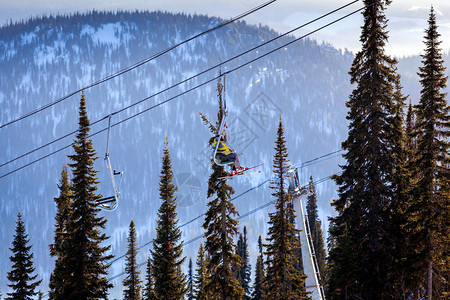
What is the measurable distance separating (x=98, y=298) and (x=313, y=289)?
53.5 feet

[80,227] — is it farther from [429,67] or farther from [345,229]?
[429,67]

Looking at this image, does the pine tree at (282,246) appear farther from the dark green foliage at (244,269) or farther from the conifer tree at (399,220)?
the dark green foliage at (244,269)

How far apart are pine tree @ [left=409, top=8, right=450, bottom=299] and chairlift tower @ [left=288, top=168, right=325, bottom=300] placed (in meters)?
13.9

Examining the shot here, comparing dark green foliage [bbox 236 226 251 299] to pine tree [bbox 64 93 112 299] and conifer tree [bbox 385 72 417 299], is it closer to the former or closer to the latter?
pine tree [bbox 64 93 112 299]

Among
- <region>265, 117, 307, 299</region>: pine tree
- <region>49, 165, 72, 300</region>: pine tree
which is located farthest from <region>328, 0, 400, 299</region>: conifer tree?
<region>49, 165, 72, 300</region>: pine tree

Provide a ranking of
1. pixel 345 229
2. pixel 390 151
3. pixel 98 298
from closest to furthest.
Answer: pixel 390 151, pixel 345 229, pixel 98 298

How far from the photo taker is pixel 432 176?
28781 millimetres

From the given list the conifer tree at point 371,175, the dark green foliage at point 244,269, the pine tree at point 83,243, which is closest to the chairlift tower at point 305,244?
the conifer tree at point 371,175

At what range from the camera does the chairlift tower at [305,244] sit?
42.5 m

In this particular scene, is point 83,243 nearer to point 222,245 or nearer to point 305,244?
point 222,245

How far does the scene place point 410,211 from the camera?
29.3m

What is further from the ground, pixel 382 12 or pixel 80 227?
pixel 382 12

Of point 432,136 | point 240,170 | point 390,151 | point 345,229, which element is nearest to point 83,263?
point 240,170

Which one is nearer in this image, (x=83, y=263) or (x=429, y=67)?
(x=429, y=67)
